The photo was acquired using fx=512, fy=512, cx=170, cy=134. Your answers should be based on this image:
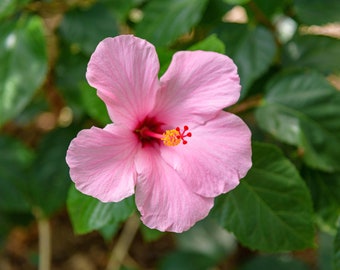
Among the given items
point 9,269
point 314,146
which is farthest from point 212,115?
point 9,269

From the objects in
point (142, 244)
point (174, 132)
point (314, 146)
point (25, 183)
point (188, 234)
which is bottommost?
point (142, 244)

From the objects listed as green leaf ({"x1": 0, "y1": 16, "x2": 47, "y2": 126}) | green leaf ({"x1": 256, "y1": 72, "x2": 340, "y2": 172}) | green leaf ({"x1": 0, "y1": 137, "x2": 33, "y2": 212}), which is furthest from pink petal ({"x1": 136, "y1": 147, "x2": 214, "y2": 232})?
green leaf ({"x1": 0, "y1": 137, "x2": 33, "y2": 212})

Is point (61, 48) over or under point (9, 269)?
over

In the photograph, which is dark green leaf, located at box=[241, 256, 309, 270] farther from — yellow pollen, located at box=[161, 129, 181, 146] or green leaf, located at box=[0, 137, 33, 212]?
yellow pollen, located at box=[161, 129, 181, 146]

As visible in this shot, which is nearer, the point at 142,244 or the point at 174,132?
the point at 174,132

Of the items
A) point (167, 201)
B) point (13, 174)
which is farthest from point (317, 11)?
point (13, 174)

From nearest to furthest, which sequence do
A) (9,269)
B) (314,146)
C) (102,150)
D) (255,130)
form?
1. (102,150)
2. (314,146)
3. (255,130)
4. (9,269)

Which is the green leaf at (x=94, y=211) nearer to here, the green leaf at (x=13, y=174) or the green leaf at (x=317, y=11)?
the green leaf at (x=13, y=174)

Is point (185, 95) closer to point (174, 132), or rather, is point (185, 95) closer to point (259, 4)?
point (174, 132)
